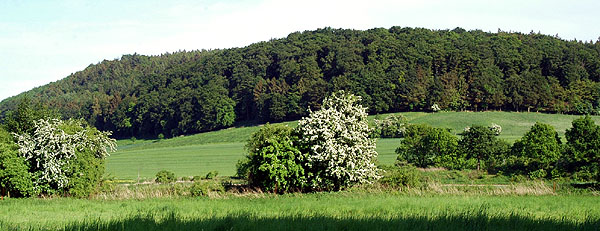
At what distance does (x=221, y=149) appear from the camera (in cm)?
9256

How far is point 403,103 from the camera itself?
12656 centimetres

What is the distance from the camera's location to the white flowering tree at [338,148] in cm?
3047

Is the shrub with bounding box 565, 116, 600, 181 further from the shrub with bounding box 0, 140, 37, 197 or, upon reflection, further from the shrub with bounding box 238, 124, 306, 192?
the shrub with bounding box 0, 140, 37, 197

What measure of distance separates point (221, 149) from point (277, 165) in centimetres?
6395

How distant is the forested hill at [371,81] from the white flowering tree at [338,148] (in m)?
93.0

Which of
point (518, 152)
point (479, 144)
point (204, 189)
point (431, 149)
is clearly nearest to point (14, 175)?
point (204, 189)

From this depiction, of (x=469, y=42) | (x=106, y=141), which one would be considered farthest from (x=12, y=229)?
(x=469, y=42)

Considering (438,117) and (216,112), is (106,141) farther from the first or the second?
(216,112)

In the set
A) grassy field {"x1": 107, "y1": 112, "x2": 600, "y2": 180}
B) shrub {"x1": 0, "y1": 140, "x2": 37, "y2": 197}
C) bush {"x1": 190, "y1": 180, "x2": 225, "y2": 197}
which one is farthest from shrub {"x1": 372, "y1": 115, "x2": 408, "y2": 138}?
shrub {"x1": 0, "y1": 140, "x2": 37, "y2": 197}

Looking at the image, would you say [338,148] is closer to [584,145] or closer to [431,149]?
[584,145]

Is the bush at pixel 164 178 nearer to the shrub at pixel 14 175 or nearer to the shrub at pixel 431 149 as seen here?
the shrub at pixel 14 175

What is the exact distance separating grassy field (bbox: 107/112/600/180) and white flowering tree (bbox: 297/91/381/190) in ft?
87.2

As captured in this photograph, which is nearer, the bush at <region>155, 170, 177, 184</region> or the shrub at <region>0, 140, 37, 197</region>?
the shrub at <region>0, 140, 37, 197</region>

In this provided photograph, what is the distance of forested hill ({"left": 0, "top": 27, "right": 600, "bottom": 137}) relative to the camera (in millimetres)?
124062
